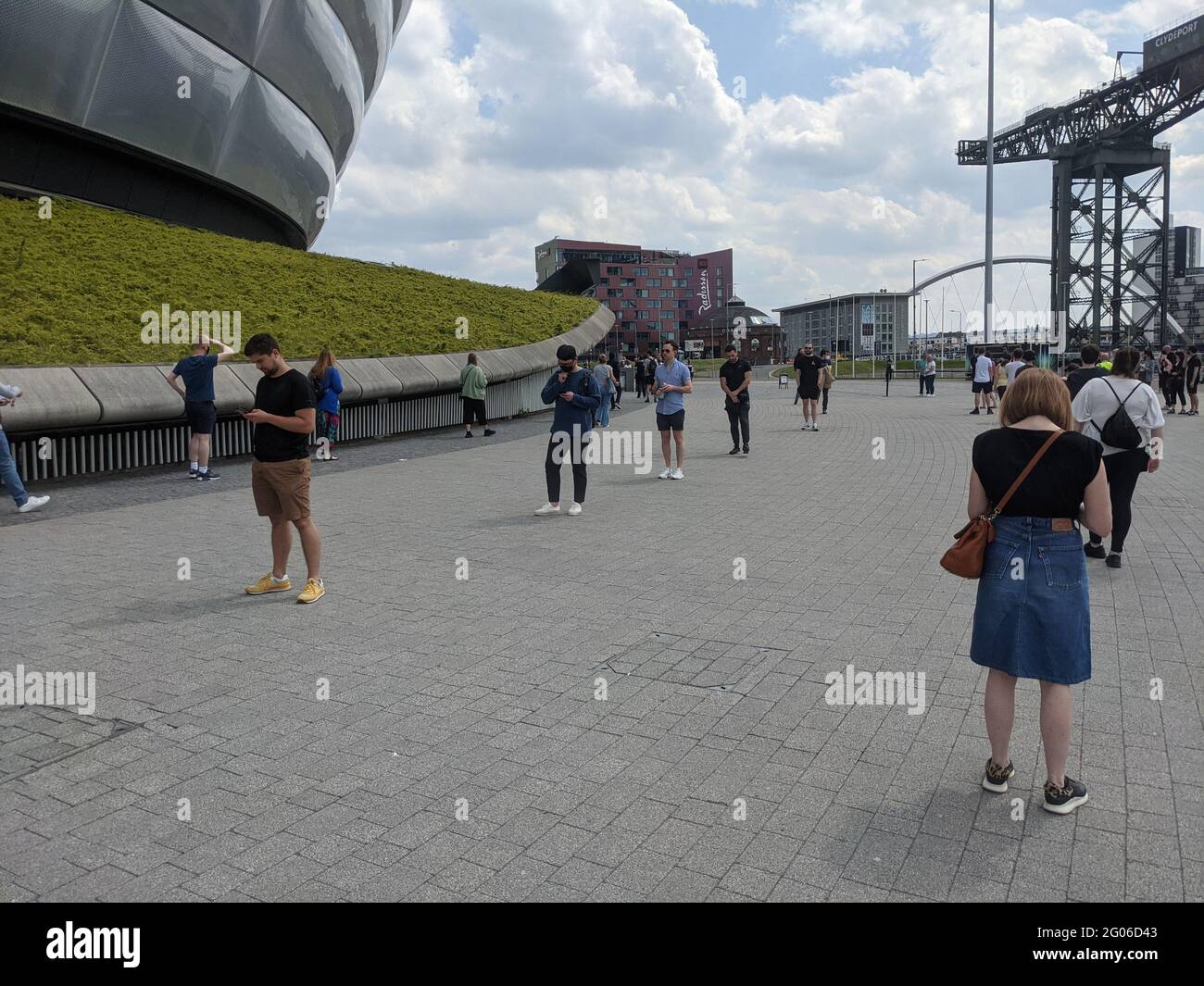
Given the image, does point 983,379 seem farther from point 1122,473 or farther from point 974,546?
point 974,546

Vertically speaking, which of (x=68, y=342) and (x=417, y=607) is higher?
(x=68, y=342)

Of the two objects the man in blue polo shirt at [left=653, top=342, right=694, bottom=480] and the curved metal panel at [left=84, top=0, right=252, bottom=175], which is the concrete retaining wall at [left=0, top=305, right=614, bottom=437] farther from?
the curved metal panel at [left=84, top=0, right=252, bottom=175]

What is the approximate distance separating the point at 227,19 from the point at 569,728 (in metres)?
24.6

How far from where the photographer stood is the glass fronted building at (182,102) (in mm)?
20641

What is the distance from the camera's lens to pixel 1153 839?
3494 millimetres

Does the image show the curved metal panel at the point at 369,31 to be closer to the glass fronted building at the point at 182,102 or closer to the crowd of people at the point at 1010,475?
the glass fronted building at the point at 182,102

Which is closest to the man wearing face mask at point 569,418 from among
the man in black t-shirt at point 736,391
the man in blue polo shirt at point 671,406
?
the man in blue polo shirt at point 671,406

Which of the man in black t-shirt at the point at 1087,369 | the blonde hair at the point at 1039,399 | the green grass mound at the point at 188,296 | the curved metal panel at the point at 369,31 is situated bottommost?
the blonde hair at the point at 1039,399

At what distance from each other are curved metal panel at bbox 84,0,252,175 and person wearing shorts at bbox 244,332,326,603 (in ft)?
60.9

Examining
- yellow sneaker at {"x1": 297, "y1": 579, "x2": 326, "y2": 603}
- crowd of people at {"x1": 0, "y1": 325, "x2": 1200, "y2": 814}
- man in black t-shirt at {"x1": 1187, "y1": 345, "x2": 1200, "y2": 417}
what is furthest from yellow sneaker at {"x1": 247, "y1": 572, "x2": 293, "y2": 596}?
man in black t-shirt at {"x1": 1187, "y1": 345, "x2": 1200, "y2": 417}

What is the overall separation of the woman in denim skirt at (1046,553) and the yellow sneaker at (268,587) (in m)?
5.23
